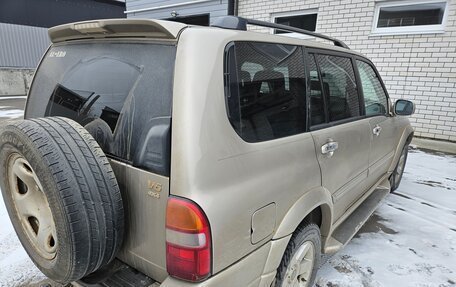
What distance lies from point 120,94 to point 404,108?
309 cm

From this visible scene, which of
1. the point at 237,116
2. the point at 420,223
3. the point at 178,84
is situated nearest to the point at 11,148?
the point at 178,84

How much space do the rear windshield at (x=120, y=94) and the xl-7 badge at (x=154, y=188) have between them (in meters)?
0.06

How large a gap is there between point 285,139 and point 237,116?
0.38 metres

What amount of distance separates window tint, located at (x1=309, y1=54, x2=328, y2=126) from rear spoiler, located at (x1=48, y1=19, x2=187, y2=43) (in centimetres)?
102

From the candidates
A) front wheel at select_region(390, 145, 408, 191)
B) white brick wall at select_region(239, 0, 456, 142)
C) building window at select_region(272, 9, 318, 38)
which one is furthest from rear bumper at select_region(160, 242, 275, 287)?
building window at select_region(272, 9, 318, 38)

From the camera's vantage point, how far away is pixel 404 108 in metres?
3.41

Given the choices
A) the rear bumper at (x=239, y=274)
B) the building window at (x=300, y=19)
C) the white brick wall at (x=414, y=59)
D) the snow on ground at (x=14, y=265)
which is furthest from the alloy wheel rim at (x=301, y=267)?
the building window at (x=300, y=19)

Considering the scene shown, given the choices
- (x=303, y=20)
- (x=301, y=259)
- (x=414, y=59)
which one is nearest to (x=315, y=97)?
(x=301, y=259)

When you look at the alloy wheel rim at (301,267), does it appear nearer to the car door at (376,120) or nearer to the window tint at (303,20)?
the car door at (376,120)

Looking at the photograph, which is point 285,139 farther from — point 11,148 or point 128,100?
point 11,148

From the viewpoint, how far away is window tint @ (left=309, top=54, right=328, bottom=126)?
2.08 m

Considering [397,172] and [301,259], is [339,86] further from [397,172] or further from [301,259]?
[397,172]

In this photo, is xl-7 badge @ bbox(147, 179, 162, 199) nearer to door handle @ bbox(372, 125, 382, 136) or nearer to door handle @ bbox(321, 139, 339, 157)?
door handle @ bbox(321, 139, 339, 157)

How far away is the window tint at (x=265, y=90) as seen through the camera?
1518 millimetres
